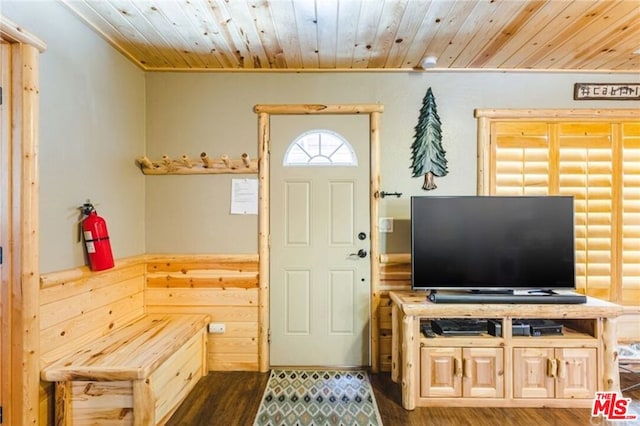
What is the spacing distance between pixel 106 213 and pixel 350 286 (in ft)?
6.57

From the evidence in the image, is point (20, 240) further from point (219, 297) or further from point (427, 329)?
point (427, 329)

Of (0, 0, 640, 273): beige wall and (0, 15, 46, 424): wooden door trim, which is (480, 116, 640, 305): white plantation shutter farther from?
(0, 15, 46, 424): wooden door trim

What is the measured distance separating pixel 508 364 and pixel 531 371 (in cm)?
18

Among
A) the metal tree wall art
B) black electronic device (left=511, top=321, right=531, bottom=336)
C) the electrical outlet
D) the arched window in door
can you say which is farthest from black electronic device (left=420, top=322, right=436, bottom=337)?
the electrical outlet

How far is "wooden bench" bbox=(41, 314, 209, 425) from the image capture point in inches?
71.7

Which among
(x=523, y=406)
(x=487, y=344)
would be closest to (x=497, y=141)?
(x=487, y=344)

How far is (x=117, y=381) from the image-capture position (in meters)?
1.86

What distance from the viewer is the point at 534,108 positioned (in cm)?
286

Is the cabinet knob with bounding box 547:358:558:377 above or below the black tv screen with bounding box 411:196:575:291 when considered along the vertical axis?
below

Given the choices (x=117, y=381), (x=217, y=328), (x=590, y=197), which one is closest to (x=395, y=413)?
(x=217, y=328)

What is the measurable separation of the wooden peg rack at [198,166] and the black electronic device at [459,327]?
1.94 m

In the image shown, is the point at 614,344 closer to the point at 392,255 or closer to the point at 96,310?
the point at 392,255

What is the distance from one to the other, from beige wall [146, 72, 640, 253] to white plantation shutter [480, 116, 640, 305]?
0.25m

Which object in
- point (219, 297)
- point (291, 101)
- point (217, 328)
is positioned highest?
point (291, 101)
